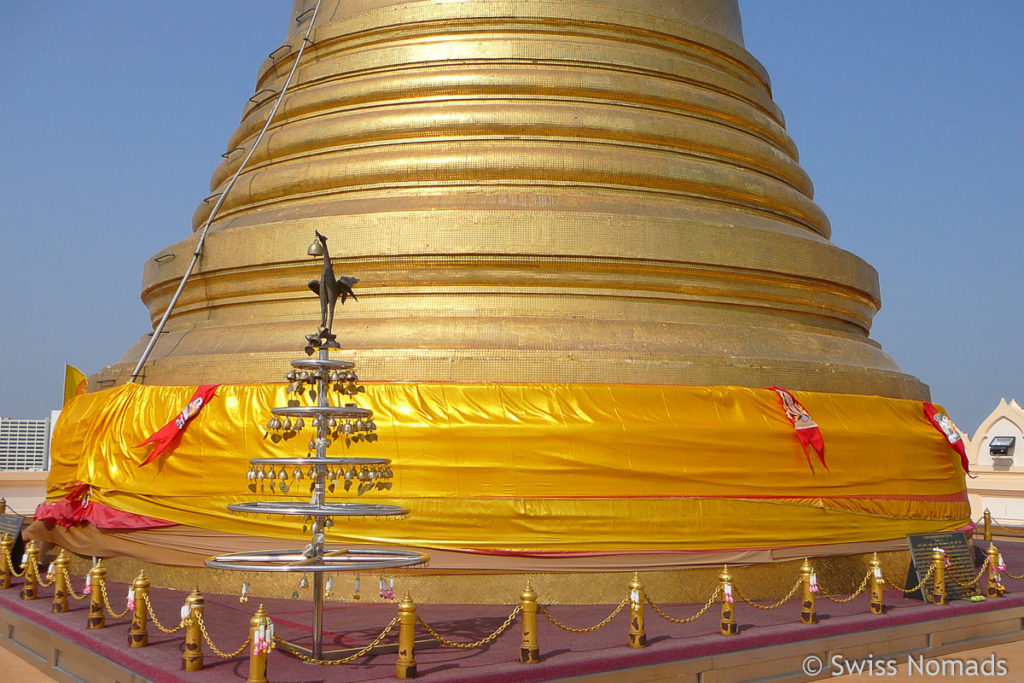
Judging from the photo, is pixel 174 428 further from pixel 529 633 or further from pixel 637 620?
pixel 637 620

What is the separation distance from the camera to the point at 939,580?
31.3 feet

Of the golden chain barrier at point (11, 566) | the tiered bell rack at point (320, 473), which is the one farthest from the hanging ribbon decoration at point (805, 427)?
the golden chain barrier at point (11, 566)

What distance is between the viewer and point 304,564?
6551 millimetres

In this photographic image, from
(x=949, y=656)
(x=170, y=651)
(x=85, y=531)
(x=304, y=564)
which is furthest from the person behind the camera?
(x=85, y=531)

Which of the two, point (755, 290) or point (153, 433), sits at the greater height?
point (755, 290)

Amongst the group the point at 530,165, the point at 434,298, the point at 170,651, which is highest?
the point at 530,165

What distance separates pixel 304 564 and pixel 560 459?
3.33 m

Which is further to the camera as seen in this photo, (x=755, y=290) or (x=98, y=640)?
(x=755, y=290)

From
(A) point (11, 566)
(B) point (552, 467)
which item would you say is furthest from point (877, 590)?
(A) point (11, 566)

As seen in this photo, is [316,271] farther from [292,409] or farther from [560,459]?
[292,409]

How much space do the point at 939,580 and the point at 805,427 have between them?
190 centimetres

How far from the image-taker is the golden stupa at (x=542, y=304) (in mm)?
9422

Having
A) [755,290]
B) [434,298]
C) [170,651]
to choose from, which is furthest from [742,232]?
[170,651]

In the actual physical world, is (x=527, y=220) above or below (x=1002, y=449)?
above
